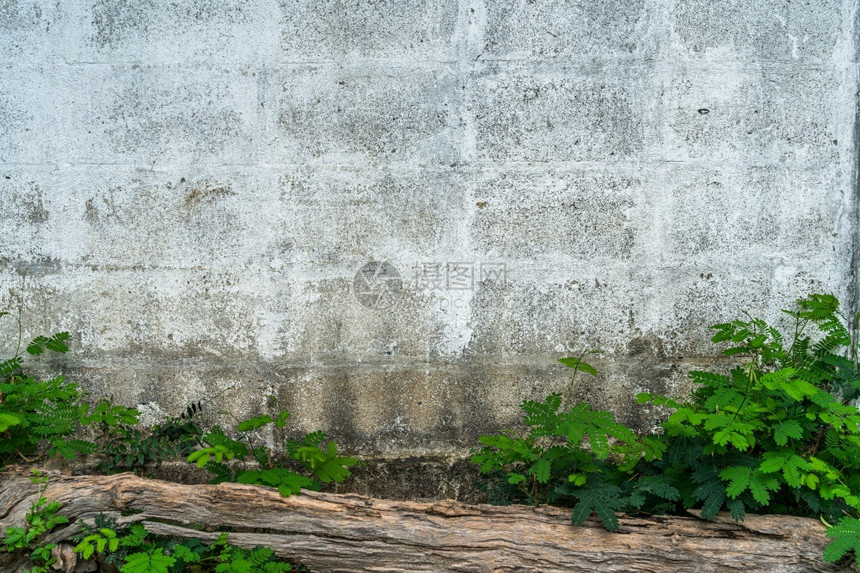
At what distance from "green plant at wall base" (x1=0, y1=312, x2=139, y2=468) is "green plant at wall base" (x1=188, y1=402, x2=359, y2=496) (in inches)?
21.2

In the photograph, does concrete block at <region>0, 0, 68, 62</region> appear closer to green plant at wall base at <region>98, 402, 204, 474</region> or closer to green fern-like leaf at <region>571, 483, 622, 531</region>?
green plant at wall base at <region>98, 402, 204, 474</region>

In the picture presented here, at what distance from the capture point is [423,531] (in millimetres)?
2848

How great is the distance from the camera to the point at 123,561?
9.13ft

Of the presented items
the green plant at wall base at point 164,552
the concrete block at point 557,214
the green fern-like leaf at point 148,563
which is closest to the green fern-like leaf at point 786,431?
the concrete block at point 557,214

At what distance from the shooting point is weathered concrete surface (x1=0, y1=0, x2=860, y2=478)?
10.8 ft

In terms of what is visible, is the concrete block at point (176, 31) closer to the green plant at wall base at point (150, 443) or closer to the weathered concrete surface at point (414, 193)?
the weathered concrete surface at point (414, 193)

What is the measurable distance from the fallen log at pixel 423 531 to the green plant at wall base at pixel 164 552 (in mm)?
51

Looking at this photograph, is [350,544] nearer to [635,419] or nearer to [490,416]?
[490,416]

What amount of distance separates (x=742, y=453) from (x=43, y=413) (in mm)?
3501

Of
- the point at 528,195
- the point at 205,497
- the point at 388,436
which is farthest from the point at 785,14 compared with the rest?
the point at 205,497

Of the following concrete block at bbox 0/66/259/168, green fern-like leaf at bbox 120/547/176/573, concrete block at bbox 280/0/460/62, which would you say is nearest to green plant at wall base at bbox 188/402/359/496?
green fern-like leaf at bbox 120/547/176/573

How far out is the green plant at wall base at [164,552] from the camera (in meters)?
2.68

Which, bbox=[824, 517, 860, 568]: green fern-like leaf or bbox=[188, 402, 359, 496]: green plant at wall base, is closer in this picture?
bbox=[824, 517, 860, 568]: green fern-like leaf

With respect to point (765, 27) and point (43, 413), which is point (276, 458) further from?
point (765, 27)
